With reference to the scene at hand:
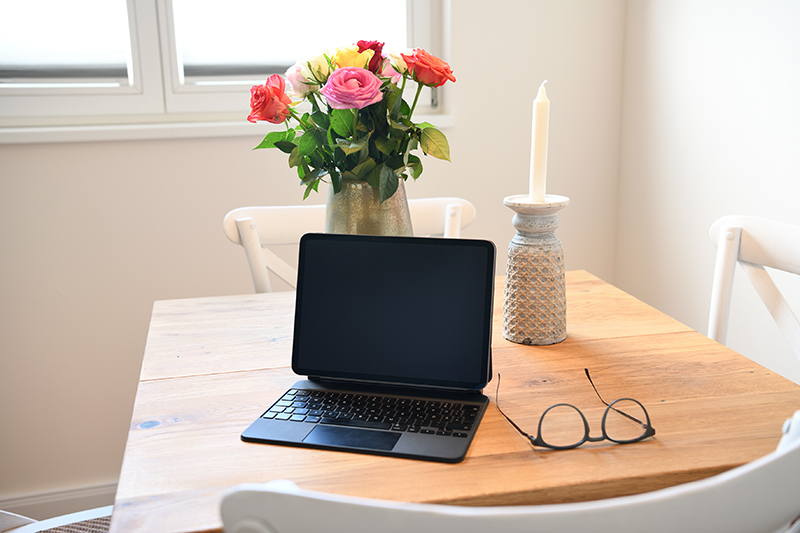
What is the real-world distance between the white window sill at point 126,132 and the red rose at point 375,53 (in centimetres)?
107

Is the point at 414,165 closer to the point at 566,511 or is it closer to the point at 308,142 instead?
the point at 308,142

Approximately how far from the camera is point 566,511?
368 mm

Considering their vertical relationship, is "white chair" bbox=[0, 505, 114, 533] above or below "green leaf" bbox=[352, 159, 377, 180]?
below

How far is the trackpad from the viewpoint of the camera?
69cm

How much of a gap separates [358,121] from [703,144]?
4.18ft

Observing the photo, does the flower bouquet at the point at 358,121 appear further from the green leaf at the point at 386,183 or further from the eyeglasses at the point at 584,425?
the eyeglasses at the point at 584,425

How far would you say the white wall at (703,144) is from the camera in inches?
60.2

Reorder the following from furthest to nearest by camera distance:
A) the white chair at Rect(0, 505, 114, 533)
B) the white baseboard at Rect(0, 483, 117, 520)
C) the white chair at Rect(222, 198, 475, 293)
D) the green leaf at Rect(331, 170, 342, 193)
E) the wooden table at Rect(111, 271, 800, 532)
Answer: the white baseboard at Rect(0, 483, 117, 520) → the white chair at Rect(222, 198, 475, 293) → the white chair at Rect(0, 505, 114, 533) → the green leaf at Rect(331, 170, 342, 193) → the wooden table at Rect(111, 271, 800, 532)

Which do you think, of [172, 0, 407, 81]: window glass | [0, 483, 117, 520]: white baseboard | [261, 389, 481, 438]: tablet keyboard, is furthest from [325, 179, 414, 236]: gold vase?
[0, 483, 117, 520]: white baseboard

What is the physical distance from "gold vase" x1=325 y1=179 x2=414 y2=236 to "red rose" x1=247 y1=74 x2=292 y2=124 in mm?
135

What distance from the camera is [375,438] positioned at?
0.71 meters

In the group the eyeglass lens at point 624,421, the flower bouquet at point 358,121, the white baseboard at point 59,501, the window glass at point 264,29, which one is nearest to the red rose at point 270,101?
the flower bouquet at point 358,121

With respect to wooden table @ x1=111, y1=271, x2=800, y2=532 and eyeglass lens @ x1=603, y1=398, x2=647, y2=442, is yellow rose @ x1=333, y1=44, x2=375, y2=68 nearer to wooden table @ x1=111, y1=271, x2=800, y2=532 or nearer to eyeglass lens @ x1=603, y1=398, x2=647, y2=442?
wooden table @ x1=111, y1=271, x2=800, y2=532

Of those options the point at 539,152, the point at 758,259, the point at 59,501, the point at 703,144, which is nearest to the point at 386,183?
the point at 539,152
